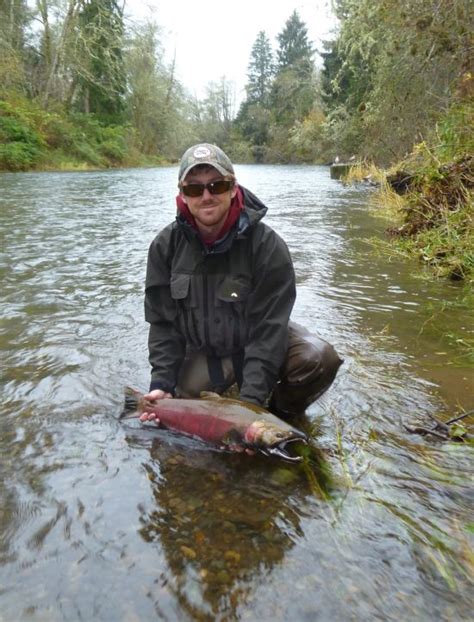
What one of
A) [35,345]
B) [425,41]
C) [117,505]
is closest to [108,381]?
[35,345]

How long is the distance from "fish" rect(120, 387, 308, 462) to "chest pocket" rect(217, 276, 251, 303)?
0.56 meters

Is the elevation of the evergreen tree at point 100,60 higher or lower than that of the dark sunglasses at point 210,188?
higher

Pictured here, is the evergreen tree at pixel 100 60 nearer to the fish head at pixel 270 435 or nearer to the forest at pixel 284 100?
the forest at pixel 284 100

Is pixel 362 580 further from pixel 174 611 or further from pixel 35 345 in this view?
pixel 35 345

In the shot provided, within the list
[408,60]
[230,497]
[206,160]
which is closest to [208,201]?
[206,160]

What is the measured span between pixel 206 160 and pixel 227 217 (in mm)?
327

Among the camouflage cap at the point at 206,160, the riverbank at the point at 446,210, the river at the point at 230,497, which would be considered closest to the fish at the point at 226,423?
the river at the point at 230,497

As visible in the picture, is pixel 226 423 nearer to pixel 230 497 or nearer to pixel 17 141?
pixel 230 497

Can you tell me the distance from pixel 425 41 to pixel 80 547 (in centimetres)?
994

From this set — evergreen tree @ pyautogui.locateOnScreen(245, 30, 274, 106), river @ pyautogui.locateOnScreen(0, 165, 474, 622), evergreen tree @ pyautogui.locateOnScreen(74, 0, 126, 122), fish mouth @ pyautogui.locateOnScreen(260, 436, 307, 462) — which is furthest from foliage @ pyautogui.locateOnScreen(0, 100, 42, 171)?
evergreen tree @ pyautogui.locateOnScreen(245, 30, 274, 106)

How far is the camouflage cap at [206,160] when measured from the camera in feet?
9.35

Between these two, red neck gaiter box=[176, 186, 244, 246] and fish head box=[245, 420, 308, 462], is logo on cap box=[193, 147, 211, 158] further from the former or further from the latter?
fish head box=[245, 420, 308, 462]

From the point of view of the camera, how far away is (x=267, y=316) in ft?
9.77

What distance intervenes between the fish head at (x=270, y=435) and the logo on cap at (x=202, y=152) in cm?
143
